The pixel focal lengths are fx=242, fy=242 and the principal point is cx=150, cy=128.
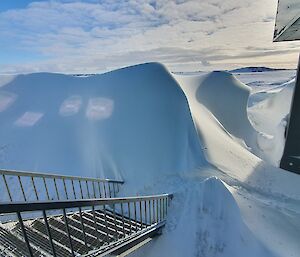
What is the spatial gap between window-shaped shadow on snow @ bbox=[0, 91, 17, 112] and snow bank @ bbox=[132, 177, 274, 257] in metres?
10.1

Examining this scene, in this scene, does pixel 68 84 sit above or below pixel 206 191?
above

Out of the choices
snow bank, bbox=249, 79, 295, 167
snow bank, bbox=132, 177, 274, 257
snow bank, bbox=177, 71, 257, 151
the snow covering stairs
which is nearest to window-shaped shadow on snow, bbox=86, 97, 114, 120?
snow bank, bbox=177, 71, 257, 151

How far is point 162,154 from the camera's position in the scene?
786 cm

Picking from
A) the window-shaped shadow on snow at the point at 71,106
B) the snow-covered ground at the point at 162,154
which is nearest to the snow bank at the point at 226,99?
the snow-covered ground at the point at 162,154

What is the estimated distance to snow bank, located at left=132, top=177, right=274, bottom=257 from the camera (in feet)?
14.4

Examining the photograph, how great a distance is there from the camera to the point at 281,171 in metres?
8.39

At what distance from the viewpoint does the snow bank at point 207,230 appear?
14.4 ft

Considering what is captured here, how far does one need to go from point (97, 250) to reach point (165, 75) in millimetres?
8696

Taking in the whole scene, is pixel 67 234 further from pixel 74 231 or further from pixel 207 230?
pixel 207 230

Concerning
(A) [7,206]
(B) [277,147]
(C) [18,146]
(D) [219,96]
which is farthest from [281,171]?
(C) [18,146]

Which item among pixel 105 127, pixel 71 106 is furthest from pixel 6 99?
pixel 105 127

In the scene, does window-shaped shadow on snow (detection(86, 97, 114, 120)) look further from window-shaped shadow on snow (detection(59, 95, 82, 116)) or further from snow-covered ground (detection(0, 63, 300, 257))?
window-shaped shadow on snow (detection(59, 95, 82, 116))

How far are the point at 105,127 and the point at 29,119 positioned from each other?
3.90 meters

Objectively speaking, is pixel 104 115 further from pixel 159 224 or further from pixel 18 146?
pixel 159 224
